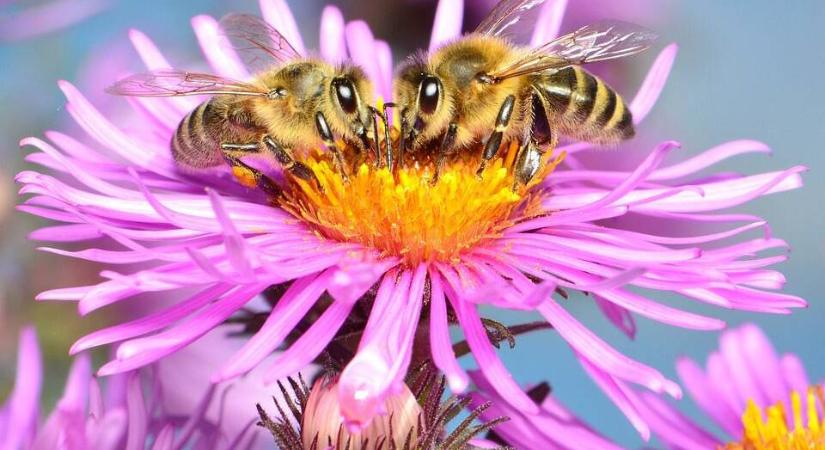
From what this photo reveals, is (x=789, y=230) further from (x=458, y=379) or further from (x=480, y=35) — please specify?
(x=458, y=379)

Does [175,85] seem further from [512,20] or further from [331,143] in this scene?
[512,20]

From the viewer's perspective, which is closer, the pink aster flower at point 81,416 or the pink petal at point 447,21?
the pink aster flower at point 81,416

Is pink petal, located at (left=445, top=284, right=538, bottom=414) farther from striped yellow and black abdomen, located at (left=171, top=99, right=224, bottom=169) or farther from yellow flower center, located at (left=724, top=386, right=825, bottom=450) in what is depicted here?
yellow flower center, located at (left=724, top=386, right=825, bottom=450)

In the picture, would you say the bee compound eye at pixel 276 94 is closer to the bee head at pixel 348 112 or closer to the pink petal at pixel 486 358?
the bee head at pixel 348 112

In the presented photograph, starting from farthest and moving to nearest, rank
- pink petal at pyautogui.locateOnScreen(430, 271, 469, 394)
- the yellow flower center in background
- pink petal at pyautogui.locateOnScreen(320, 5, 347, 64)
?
1. pink petal at pyautogui.locateOnScreen(320, 5, 347, 64)
2. the yellow flower center in background
3. pink petal at pyautogui.locateOnScreen(430, 271, 469, 394)

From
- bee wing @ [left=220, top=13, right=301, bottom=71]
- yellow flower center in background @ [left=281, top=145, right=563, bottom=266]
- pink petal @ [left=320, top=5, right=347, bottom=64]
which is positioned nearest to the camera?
yellow flower center in background @ [left=281, top=145, right=563, bottom=266]

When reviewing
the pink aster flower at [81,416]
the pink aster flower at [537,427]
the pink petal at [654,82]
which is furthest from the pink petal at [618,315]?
the pink aster flower at [81,416]

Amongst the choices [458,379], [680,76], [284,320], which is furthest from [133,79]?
[680,76]

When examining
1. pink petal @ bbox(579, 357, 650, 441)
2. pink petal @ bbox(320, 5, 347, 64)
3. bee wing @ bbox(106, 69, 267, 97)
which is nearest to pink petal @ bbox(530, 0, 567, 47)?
pink petal @ bbox(320, 5, 347, 64)
